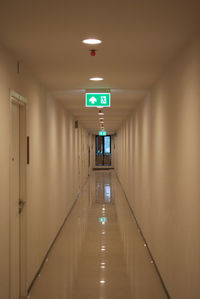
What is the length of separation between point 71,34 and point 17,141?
6.02ft

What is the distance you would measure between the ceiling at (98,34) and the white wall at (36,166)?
0.34 m

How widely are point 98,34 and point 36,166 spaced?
8.88 feet

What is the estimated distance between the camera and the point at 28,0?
8.84ft

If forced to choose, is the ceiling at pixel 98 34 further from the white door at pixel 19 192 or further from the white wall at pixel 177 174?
the white door at pixel 19 192

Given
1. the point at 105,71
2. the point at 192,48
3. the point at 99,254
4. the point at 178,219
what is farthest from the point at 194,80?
the point at 99,254

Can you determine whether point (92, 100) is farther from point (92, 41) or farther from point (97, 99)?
point (92, 41)

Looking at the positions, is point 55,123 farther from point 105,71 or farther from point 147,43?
point 147,43

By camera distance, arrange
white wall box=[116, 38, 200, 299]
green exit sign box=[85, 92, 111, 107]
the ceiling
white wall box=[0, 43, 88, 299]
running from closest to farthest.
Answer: the ceiling → white wall box=[116, 38, 200, 299] → white wall box=[0, 43, 88, 299] → green exit sign box=[85, 92, 111, 107]

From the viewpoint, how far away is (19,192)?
4969 mm

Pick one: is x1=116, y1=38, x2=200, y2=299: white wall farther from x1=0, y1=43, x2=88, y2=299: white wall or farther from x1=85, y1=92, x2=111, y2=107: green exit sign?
x1=0, y1=43, x2=88, y2=299: white wall

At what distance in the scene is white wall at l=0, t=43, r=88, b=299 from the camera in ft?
12.7

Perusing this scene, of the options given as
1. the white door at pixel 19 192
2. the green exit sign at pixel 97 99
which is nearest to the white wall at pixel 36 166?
the white door at pixel 19 192

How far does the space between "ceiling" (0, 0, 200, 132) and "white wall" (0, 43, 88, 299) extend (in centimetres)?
34

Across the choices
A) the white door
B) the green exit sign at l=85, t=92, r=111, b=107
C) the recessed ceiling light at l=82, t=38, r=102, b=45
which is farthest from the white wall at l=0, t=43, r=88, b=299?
the recessed ceiling light at l=82, t=38, r=102, b=45
